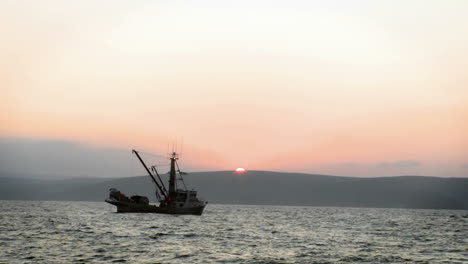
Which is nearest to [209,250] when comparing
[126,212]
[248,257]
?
[248,257]

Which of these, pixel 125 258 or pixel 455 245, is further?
pixel 455 245

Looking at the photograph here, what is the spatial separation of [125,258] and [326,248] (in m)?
27.8

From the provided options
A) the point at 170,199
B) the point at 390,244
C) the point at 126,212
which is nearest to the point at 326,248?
the point at 390,244

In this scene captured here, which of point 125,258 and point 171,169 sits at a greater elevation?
point 171,169

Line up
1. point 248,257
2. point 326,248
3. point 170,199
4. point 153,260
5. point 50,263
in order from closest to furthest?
point 50,263
point 153,260
point 248,257
point 326,248
point 170,199

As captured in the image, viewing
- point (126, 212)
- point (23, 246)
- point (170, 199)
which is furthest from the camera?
point (126, 212)

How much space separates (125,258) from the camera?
53.3m

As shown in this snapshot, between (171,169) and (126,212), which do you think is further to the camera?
(126,212)

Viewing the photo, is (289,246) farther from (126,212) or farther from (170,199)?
(126,212)

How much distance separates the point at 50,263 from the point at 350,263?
1128 inches

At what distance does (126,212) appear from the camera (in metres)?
163

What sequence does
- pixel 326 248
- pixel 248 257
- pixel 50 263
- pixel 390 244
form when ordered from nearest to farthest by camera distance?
1. pixel 50 263
2. pixel 248 257
3. pixel 326 248
4. pixel 390 244

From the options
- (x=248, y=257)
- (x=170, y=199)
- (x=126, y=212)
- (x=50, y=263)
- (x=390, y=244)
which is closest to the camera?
(x=50, y=263)

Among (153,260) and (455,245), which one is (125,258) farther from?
(455,245)
